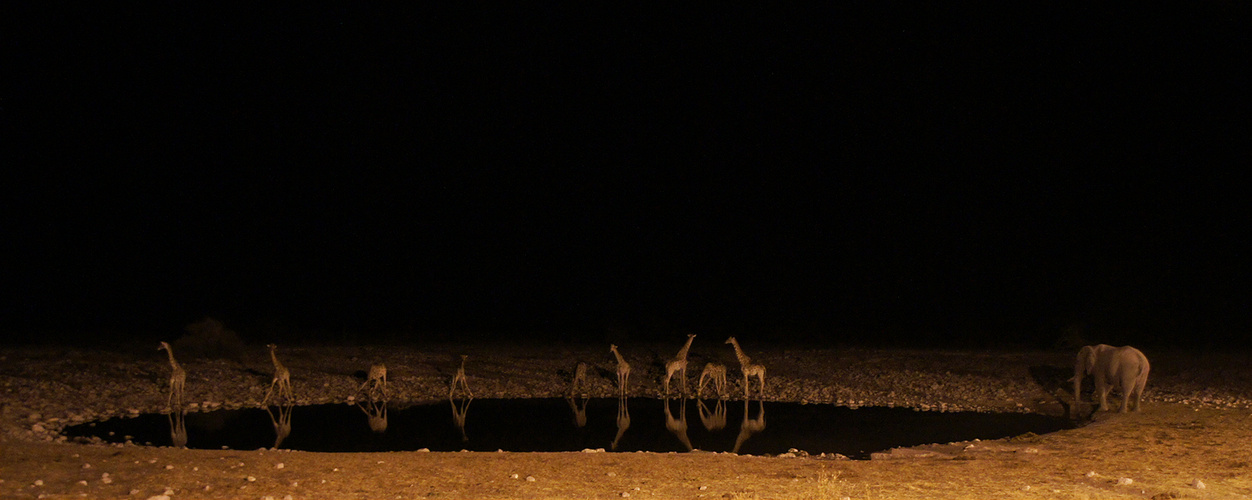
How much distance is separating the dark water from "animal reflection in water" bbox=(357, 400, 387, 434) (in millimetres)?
33

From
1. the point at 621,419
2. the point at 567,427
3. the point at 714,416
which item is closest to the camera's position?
the point at 567,427

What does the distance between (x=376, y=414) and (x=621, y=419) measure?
446 centimetres

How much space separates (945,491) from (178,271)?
225 feet

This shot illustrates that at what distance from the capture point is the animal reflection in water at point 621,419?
16125mm

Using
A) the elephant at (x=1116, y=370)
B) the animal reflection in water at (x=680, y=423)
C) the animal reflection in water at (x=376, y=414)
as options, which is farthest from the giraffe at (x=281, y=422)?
the elephant at (x=1116, y=370)

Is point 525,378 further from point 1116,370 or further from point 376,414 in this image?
point 1116,370

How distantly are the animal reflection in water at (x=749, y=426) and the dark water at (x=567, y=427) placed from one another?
0.07 feet

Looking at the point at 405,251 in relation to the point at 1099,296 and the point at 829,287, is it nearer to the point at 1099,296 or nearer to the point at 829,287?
the point at 829,287

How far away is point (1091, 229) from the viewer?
64188 millimetres

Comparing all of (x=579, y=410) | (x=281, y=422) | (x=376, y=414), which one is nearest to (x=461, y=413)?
(x=376, y=414)

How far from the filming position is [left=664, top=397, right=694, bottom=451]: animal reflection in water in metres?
16.1

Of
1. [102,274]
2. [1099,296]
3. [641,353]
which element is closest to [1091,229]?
[1099,296]

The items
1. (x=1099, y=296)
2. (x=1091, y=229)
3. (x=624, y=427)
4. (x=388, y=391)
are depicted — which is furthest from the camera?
(x=1091, y=229)

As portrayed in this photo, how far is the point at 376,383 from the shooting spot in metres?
19.8
